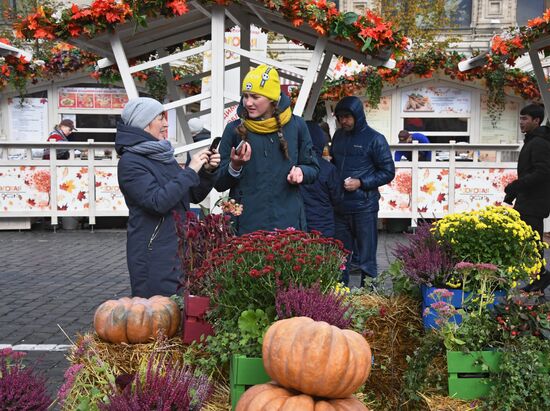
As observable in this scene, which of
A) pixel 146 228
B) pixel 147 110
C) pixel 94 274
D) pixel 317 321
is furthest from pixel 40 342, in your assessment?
pixel 317 321

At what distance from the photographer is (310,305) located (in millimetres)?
2924

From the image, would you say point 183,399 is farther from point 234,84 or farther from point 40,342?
point 234,84

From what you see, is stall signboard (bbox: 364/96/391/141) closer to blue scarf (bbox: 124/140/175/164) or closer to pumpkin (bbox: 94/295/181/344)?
blue scarf (bbox: 124/140/175/164)

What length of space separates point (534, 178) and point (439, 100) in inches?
464

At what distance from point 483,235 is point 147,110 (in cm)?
211

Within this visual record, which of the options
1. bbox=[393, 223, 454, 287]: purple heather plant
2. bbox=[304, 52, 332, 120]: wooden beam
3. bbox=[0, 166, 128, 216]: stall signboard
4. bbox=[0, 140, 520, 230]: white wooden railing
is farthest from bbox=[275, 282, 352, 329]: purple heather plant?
bbox=[0, 166, 128, 216]: stall signboard

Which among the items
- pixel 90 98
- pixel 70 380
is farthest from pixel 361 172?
pixel 90 98

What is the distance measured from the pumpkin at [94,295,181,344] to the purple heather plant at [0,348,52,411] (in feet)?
1.23

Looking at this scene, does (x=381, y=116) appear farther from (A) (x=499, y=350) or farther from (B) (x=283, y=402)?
(B) (x=283, y=402)

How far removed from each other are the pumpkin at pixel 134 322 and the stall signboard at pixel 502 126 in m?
16.6

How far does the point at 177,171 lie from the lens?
4.59m

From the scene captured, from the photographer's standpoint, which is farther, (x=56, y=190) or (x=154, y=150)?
(x=56, y=190)

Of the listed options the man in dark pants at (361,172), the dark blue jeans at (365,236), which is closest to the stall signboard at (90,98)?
the man in dark pants at (361,172)

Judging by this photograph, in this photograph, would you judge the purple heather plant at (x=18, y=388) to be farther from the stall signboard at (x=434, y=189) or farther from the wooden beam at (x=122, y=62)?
the stall signboard at (x=434, y=189)
